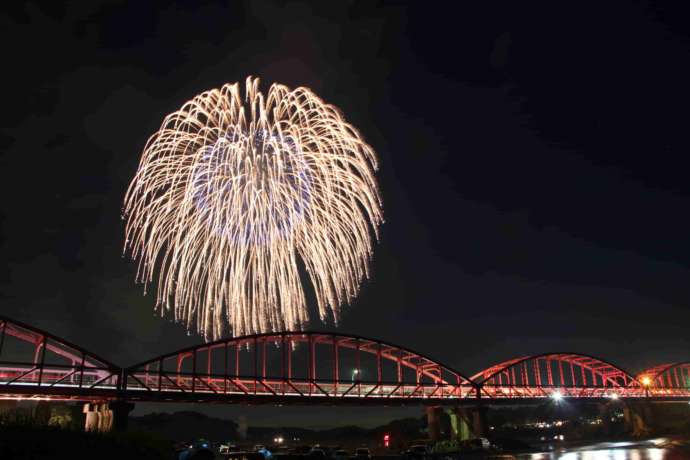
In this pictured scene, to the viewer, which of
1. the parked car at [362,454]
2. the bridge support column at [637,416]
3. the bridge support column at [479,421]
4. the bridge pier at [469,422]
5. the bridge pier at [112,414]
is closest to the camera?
the parked car at [362,454]

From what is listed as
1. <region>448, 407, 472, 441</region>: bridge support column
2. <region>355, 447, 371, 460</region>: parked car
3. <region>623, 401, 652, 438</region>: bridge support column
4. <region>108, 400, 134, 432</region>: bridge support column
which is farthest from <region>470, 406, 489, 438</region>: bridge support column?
<region>108, 400, 134, 432</region>: bridge support column

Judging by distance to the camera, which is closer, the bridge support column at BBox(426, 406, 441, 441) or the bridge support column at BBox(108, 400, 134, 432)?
the bridge support column at BBox(108, 400, 134, 432)

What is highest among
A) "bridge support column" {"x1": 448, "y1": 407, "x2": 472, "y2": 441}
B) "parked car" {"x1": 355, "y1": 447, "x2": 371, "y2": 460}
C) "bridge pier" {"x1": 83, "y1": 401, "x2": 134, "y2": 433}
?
"bridge pier" {"x1": 83, "y1": 401, "x2": 134, "y2": 433}

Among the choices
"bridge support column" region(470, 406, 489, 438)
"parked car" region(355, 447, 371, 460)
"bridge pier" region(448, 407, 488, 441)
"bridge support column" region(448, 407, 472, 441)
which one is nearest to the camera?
"parked car" region(355, 447, 371, 460)

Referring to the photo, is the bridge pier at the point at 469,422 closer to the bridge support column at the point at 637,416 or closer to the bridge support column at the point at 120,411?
the bridge support column at the point at 637,416

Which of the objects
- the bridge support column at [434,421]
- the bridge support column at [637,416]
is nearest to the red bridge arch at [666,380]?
the bridge support column at [637,416]

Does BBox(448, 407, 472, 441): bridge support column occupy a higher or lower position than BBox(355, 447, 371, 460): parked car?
higher

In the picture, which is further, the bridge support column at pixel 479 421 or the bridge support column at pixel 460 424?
the bridge support column at pixel 460 424

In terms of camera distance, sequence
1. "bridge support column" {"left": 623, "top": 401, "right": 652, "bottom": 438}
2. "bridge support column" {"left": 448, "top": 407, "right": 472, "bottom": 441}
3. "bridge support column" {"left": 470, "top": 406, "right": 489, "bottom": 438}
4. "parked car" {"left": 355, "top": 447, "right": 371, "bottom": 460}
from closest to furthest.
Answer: "parked car" {"left": 355, "top": 447, "right": 371, "bottom": 460}
"bridge support column" {"left": 470, "top": 406, "right": 489, "bottom": 438}
"bridge support column" {"left": 448, "top": 407, "right": 472, "bottom": 441}
"bridge support column" {"left": 623, "top": 401, "right": 652, "bottom": 438}

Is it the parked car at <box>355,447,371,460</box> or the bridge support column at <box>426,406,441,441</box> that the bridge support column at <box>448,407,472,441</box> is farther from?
the parked car at <box>355,447,371,460</box>

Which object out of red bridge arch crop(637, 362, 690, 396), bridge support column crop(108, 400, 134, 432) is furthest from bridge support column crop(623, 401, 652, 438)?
bridge support column crop(108, 400, 134, 432)

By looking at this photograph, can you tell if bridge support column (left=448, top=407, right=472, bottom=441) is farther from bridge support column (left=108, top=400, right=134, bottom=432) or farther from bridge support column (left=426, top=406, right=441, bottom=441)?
bridge support column (left=108, top=400, right=134, bottom=432)
